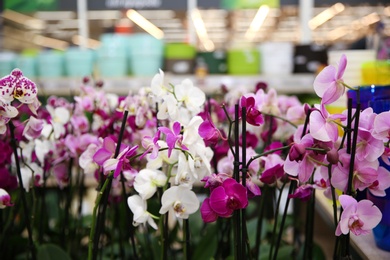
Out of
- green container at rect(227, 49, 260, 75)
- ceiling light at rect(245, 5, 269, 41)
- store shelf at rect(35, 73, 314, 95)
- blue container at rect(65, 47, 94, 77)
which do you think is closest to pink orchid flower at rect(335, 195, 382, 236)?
store shelf at rect(35, 73, 314, 95)

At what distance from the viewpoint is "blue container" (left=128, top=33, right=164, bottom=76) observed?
10.2ft

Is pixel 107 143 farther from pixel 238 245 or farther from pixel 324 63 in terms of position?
pixel 324 63

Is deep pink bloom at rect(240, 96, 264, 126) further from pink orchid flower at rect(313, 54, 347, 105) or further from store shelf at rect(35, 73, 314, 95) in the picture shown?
store shelf at rect(35, 73, 314, 95)

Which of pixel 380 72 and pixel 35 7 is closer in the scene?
pixel 380 72

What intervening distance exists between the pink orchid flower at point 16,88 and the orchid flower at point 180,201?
0.26 metres

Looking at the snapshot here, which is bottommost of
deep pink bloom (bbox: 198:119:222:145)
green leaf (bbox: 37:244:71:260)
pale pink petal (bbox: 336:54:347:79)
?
green leaf (bbox: 37:244:71:260)

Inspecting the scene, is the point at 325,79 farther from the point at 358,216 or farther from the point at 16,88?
the point at 16,88

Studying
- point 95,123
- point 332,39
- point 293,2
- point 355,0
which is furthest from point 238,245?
point 332,39

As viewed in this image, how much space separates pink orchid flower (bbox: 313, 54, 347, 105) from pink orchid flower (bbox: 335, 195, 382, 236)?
0.43 ft

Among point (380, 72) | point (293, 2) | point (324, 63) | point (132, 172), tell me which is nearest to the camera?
point (132, 172)

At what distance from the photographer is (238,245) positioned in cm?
61

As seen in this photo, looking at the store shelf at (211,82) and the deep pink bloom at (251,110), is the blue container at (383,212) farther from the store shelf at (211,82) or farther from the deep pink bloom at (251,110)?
the store shelf at (211,82)

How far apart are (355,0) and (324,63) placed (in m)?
1.09

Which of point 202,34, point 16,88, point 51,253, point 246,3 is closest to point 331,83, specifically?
point 16,88
